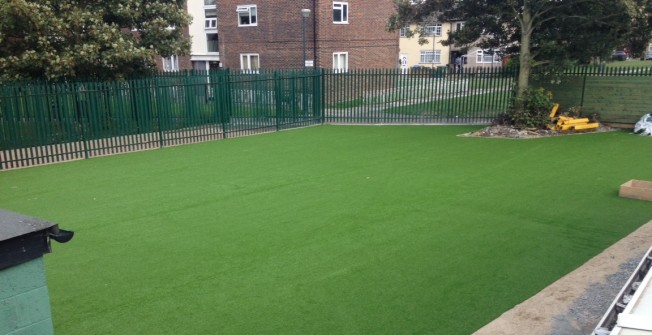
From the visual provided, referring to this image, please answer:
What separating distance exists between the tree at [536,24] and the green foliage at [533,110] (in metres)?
0.27

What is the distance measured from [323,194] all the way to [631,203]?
4.96 m

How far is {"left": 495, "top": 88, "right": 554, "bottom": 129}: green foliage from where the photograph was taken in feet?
51.1

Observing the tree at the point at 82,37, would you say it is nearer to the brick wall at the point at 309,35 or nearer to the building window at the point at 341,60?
the brick wall at the point at 309,35

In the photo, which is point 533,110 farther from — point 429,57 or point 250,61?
point 429,57

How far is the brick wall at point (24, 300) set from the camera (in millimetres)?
2869

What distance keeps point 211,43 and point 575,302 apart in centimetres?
3354

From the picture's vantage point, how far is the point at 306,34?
26.5m

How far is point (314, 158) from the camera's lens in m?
12.3

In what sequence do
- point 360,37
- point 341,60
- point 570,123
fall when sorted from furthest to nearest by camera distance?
point 360,37
point 341,60
point 570,123

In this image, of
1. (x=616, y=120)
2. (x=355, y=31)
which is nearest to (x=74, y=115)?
(x=616, y=120)

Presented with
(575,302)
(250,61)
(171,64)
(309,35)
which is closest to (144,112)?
(575,302)

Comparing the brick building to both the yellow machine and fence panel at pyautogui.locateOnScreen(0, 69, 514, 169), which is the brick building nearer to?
fence panel at pyautogui.locateOnScreen(0, 69, 514, 169)

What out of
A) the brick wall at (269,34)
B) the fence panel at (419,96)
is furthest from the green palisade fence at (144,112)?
the brick wall at (269,34)

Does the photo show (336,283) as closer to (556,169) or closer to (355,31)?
(556,169)
